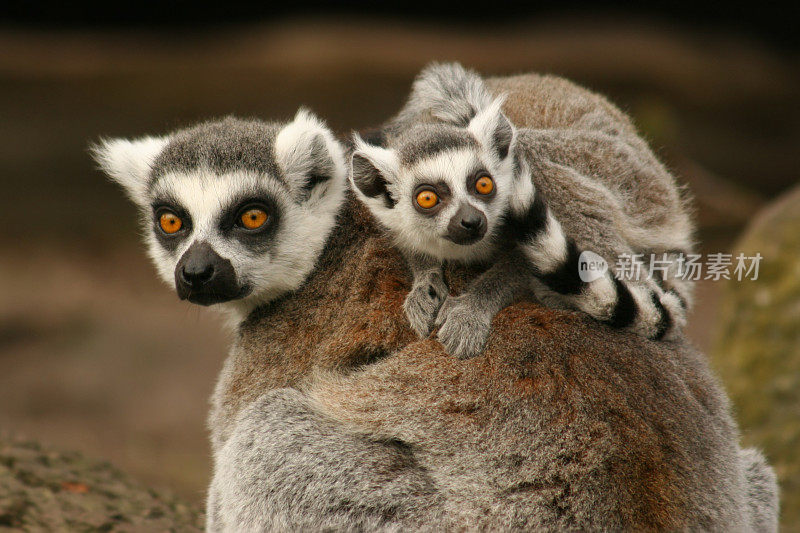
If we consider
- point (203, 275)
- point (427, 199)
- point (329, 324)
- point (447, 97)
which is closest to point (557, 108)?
point (447, 97)

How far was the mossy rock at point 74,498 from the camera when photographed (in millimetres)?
5074

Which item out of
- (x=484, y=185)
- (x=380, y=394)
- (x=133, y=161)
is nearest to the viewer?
(x=380, y=394)

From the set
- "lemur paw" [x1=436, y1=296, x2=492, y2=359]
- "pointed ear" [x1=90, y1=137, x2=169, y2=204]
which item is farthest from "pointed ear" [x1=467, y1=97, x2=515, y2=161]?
"pointed ear" [x1=90, y1=137, x2=169, y2=204]

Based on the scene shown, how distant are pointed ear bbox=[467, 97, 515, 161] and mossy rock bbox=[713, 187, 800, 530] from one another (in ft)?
13.5

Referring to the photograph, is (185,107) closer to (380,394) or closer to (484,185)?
(484,185)

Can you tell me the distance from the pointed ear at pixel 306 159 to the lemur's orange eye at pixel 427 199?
594 millimetres

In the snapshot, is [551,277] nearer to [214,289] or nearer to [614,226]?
[614,226]

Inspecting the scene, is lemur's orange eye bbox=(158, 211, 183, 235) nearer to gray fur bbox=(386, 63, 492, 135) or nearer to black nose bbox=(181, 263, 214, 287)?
black nose bbox=(181, 263, 214, 287)

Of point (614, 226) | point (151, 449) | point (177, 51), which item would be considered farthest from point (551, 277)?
point (177, 51)

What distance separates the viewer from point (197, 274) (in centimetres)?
396

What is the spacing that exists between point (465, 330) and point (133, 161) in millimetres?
2267

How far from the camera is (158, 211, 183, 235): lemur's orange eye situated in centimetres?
432

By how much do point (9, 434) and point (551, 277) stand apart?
513 cm

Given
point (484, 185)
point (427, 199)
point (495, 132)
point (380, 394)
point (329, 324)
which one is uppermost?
point (495, 132)
